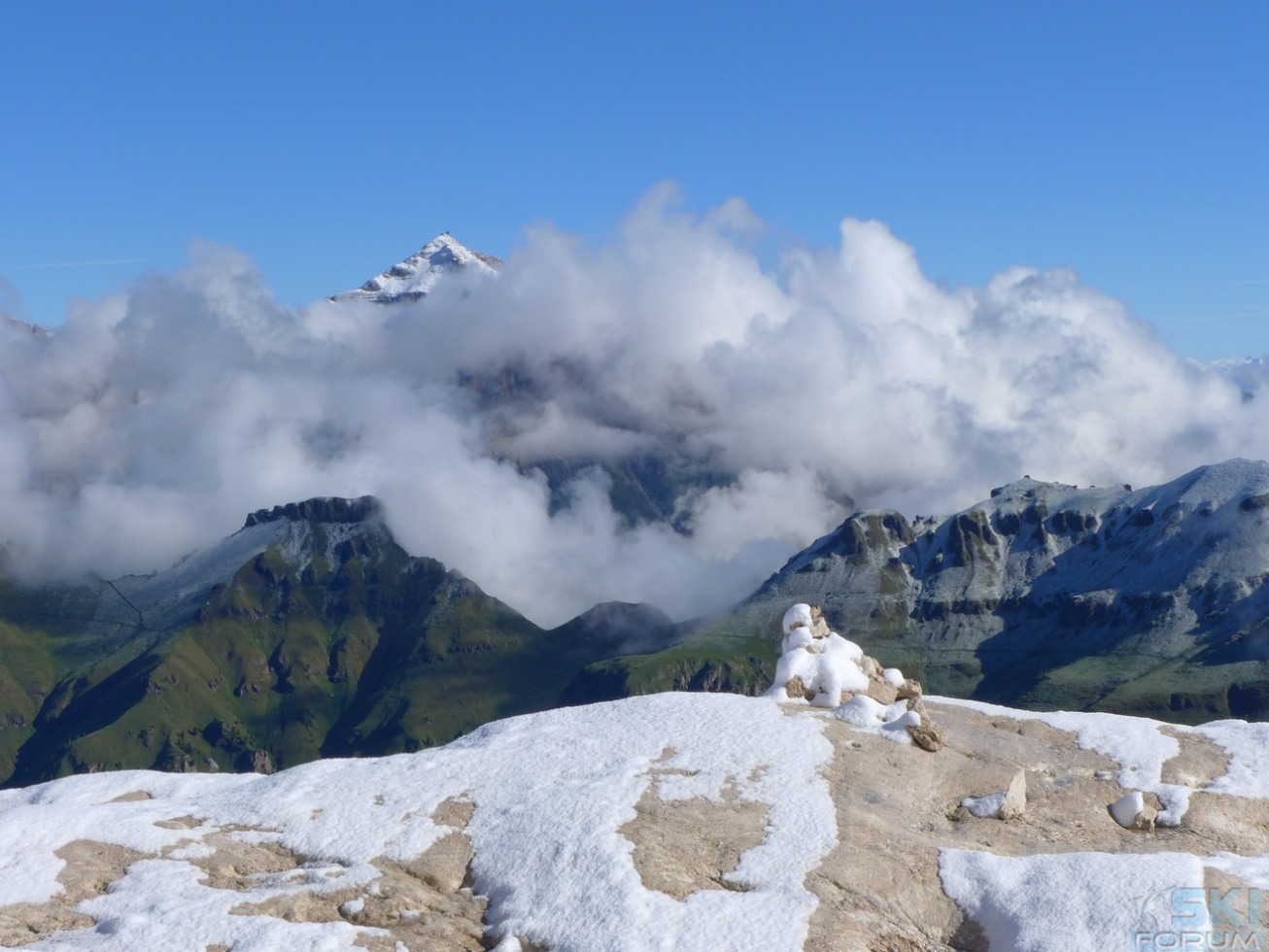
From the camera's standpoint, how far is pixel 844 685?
75.9 metres

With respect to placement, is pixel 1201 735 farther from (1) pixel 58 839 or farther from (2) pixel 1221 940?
(1) pixel 58 839

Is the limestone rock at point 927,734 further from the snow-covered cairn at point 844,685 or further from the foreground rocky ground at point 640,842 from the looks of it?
the foreground rocky ground at point 640,842

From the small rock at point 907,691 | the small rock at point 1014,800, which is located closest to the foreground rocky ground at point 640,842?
the small rock at point 1014,800

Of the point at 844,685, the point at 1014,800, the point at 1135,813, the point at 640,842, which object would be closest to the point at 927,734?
the point at 1014,800

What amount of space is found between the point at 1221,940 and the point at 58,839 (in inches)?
1805

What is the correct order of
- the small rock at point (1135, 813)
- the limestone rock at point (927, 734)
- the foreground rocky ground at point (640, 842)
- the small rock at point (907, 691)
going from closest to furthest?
the foreground rocky ground at point (640, 842) < the small rock at point (1135, 813) < the limestone rock at point (927, 734) < the small rock at point (907, 691)

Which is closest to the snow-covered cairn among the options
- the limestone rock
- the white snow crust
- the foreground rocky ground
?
the limestone rock

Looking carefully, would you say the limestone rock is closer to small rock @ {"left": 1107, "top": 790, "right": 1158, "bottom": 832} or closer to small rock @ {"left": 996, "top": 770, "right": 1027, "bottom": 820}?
small rock @ {"left": 996, "top": 770, "right": 1027, "bottom": 820}

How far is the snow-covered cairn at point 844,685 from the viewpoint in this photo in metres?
69.1

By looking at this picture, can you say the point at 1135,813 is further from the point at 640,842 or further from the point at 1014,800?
the point at 640,842

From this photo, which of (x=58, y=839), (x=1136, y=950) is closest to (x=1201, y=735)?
(x=1136, y=950)

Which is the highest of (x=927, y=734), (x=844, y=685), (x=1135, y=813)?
(x=844, y=685)

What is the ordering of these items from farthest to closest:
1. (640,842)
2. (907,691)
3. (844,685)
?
(907,691) < (844,685) < (640,842)

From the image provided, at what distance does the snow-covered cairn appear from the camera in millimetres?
69062
